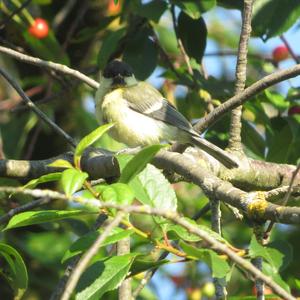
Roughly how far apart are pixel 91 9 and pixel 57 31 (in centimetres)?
36

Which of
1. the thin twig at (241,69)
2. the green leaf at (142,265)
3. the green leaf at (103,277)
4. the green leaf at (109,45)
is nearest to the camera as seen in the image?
the green leaf at (103,277)

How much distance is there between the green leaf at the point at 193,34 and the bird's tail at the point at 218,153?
47 centimetres

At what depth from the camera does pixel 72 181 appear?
1973 millimetres

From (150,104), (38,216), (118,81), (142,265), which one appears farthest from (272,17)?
(38,216)

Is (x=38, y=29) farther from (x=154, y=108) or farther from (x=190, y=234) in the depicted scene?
(x=190, y=234)

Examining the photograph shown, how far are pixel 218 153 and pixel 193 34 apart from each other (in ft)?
3.35

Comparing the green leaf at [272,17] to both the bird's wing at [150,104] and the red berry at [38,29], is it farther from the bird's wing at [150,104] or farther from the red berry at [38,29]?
the red berry at [38,29]

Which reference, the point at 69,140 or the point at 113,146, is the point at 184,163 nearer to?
the point at 69,140

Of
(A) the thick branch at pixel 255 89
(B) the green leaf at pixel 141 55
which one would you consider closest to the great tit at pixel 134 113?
(B) the green leaf at pixel 141 55

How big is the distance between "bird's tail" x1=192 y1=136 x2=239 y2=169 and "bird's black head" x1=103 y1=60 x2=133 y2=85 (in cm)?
65

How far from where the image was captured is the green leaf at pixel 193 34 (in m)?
3.89

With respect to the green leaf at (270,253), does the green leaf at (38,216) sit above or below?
below

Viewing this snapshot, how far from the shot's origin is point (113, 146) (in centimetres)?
494

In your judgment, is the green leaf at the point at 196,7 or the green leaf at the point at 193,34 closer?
the green leaf at the point at 196,7
